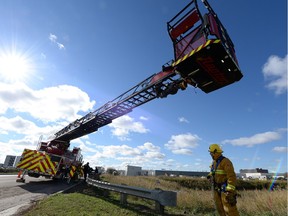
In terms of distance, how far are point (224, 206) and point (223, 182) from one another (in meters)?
0.53

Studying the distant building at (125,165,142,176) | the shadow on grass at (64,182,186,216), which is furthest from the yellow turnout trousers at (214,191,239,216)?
the distant building at (125,165,142,176)

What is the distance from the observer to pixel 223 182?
5.05 meters

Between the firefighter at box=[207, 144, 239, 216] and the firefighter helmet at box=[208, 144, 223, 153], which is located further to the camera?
the firefighter helmet at box=[208, 144, 223, 153]

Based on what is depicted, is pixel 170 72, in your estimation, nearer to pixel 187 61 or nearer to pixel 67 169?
pixel 187 61

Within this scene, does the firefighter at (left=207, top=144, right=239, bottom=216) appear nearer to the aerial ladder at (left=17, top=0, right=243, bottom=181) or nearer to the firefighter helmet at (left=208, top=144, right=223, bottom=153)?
the firefighter helmet at (left=208, top=144, right=223, bottom=153)

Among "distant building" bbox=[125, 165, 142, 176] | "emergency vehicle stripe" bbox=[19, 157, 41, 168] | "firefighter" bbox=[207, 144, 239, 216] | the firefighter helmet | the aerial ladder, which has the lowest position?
"firefighter" bbox=[207, 144, 239, 216]

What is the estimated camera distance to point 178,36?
7863 millimetres

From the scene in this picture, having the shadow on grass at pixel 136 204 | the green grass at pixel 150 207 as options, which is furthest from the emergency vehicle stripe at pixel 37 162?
the green grass at pixel 150 207

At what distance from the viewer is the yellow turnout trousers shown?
4547 mm

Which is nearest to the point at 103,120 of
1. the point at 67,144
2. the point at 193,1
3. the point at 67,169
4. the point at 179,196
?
the point at 67,169

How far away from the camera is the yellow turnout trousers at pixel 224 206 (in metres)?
4.55

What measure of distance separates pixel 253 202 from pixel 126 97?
278 inches

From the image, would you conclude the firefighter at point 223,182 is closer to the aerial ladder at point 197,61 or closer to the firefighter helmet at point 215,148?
the firefighter helmet at point 215,148

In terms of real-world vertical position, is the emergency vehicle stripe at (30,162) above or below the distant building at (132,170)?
below
